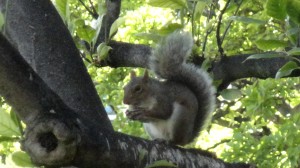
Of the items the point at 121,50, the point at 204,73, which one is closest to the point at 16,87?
the point at 204,73

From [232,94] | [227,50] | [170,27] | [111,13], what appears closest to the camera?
[170,27]

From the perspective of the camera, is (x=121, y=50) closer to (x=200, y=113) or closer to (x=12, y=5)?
(x=200, y=113)

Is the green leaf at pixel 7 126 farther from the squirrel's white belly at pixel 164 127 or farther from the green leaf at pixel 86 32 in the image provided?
the squirrel's white belly at pixel 164 127

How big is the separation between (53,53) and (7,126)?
18.9 inches

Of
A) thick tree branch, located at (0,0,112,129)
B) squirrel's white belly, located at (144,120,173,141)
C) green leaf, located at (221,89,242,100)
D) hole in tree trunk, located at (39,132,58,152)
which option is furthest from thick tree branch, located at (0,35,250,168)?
squirrel's white belly, located at (144,120,173,141)


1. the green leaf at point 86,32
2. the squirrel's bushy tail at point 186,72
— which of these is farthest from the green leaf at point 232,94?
the green leaf at point 86,32

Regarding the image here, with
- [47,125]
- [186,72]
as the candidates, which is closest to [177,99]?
[186,72]

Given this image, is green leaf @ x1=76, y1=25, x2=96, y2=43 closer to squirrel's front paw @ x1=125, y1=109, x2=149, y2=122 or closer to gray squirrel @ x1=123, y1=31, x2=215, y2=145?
gray squirrel @ x1=123, y1=31, x2=215, y2=145

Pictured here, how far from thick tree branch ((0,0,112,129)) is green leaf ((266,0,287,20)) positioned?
52cm

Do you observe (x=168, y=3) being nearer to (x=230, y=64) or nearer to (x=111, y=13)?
(x=230, y=64)

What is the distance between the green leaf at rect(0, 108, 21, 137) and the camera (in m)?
1.12

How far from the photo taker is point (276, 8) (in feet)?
4.12

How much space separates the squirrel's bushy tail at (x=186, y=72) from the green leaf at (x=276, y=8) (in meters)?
0.82

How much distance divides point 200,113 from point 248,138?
1385 millimetres
